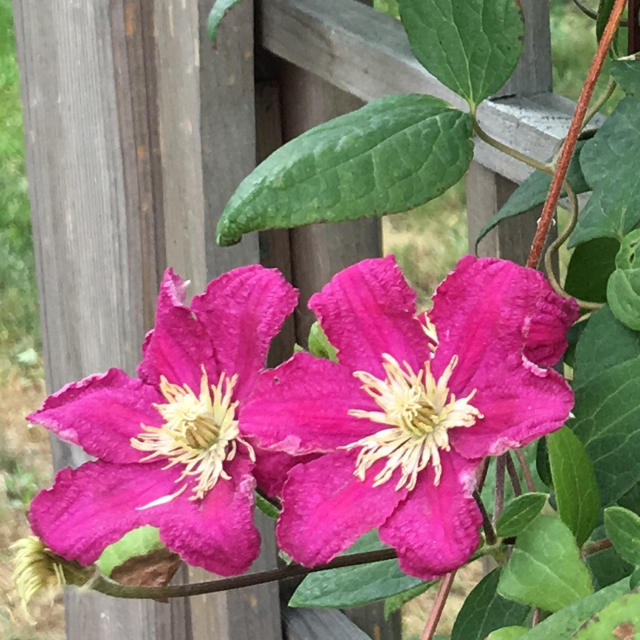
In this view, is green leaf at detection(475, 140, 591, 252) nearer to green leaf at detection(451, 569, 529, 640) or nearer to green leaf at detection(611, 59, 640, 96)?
green leaf at detection(611, 59, 640, 96)

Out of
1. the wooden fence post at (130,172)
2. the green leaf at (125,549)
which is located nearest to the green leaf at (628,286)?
the green leaf at (125,549)

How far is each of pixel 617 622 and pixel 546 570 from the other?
8 centimetres

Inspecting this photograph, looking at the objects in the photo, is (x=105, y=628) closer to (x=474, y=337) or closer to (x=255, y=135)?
(x=255, y=135)

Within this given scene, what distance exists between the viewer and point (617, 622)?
29 cm

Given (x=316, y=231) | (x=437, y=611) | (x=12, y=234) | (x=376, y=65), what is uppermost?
(x=376, y=65)

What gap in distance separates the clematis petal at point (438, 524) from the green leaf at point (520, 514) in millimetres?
22

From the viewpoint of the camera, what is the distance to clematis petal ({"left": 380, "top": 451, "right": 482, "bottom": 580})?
358mm

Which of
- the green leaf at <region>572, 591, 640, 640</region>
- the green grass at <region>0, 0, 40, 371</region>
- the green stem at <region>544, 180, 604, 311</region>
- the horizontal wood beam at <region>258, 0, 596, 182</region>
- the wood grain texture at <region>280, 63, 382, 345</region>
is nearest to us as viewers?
the green leaf at <region>572, 591, 640, 640</region>

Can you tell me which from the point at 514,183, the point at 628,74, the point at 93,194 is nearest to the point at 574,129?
the point at 628,74

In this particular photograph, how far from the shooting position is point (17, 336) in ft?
7.30

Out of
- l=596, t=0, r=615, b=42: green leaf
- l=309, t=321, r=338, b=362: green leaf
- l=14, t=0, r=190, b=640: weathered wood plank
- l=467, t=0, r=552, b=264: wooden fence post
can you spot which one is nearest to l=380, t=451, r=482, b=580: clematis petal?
l=309, t=321, r=338, b=362: green leaf

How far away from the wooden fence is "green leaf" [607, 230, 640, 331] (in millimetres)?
310

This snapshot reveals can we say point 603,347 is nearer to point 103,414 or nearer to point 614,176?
point 614,176

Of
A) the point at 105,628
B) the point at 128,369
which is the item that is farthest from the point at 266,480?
the point at 105,628
